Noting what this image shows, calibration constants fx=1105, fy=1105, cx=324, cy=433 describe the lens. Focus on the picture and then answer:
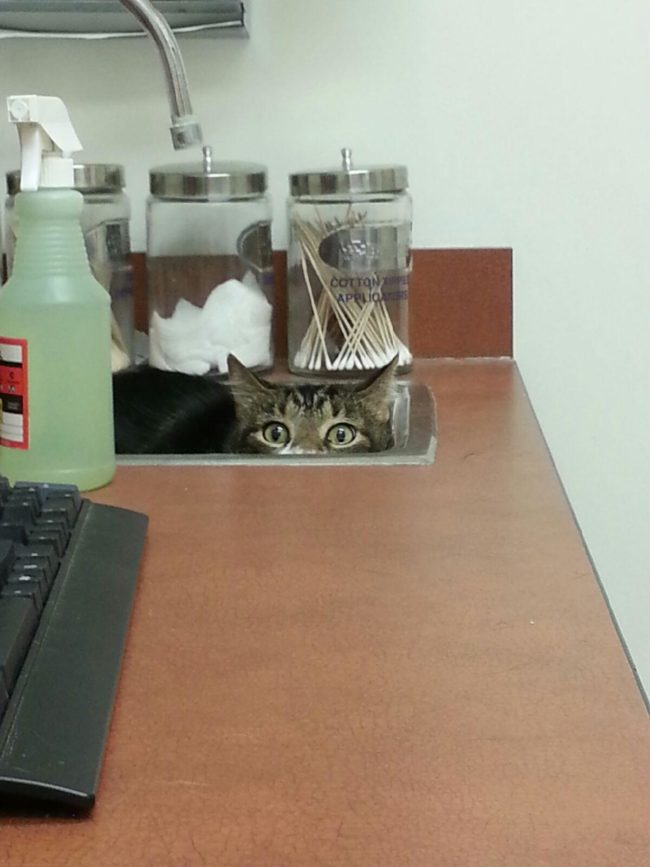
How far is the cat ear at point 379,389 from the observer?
117cm

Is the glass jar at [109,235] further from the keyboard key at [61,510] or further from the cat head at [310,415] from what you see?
the keyboard key at [61,510]

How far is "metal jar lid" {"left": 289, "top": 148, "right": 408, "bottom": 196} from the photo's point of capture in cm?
124

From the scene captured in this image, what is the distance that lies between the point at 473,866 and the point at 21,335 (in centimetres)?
58

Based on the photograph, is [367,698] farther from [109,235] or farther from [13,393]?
[109,235]

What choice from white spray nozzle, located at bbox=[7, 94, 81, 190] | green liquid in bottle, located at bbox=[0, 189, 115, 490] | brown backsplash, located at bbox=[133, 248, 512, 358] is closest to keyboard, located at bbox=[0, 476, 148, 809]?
green liquid in bottle, located at bbox=[0, 189, 115, 490]

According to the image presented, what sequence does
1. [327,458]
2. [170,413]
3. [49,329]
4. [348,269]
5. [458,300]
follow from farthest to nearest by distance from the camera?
[458,300] < [348,269] < [170,413] < [327,458] < [49,329]

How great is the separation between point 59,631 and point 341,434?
0.69 metres

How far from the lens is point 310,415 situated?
1214mm

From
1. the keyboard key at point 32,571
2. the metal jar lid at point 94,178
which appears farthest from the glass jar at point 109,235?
the keyboard key at point 32,571

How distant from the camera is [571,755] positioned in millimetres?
458

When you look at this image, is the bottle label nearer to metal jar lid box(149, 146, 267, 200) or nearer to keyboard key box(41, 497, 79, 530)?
keyboard key box(41, 497, 79, 530)

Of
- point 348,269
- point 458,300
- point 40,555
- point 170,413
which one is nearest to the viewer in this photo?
point 40,555

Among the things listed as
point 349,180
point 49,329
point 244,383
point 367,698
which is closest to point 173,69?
point 349,180

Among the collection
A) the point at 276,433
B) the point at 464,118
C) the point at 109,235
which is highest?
the point at 464,118
